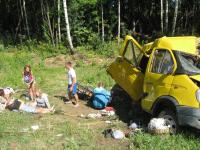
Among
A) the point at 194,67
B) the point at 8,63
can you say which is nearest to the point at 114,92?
the point at 194,67

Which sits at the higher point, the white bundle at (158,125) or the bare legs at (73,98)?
the white bundle at (158,125)

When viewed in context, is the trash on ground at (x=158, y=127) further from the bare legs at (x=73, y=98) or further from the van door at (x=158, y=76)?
the bare legs at (x=73, y=98)

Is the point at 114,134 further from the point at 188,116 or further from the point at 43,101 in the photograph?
the point at 43,101

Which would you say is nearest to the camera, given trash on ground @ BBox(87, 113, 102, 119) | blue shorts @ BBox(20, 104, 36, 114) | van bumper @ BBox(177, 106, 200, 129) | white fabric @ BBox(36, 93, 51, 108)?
van bumper @ BBox(177, 106, 200, 129)

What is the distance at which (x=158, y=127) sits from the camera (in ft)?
33.4

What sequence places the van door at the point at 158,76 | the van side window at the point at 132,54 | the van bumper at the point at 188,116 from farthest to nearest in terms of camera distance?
the van side window at the point at 132,54 < the van door at the point at 158,76 < the van bumper at the point at 188,116

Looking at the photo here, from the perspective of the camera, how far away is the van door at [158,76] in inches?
424

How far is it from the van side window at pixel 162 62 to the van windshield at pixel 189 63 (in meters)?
0.25

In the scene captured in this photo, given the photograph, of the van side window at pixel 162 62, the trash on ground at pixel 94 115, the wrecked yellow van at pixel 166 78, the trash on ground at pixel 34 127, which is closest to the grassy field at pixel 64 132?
the trash on ground at pixel 34 127

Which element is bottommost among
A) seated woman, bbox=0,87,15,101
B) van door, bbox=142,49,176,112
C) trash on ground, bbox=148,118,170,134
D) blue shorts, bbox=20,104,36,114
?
blue shorts, bbox=20,104,36,114

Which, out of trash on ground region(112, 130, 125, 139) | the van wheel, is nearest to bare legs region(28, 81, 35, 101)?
trash on ground region(112, 130, 125, 139)

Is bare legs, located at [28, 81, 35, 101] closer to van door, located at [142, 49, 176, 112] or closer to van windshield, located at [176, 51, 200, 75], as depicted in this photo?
van door, located at [142, 49, 176, 112]

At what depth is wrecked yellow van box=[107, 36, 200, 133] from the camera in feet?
32.9

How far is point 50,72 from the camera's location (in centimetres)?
2042
